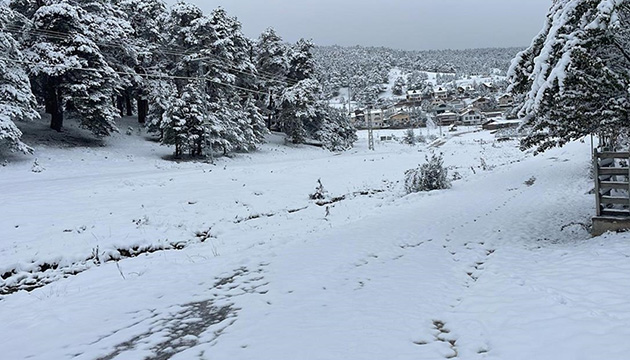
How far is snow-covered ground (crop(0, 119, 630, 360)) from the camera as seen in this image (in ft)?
14.1

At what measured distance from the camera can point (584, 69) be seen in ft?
20.5

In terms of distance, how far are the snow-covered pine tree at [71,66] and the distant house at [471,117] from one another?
9507cm

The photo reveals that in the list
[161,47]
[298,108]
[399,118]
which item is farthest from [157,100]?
[399,118]

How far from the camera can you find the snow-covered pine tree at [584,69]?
6.05 meters

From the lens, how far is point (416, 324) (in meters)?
4.68

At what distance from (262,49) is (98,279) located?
42780 mm

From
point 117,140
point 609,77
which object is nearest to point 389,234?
point 609,77

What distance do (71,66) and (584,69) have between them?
84.6 ft

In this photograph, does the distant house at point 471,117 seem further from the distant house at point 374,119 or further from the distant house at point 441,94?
the distant house at point 441,94

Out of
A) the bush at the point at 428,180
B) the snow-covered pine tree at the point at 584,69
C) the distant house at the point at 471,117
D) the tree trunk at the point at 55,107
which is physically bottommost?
the bush at the point at 428,180

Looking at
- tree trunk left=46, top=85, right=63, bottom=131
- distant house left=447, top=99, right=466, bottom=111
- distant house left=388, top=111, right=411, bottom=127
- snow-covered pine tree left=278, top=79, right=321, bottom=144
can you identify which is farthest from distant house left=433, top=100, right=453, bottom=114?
tree trunk left=46, top=85, right=63, bottom=131

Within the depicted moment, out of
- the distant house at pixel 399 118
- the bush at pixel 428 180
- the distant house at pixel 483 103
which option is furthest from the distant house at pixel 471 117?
the bush at pixel 428 180

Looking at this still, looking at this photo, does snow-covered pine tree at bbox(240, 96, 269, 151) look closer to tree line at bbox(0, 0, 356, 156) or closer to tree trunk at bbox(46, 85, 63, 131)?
tree line at bbox(0, 0, 356, 156)

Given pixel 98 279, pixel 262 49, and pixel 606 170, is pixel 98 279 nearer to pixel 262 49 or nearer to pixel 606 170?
pixel 606 170
